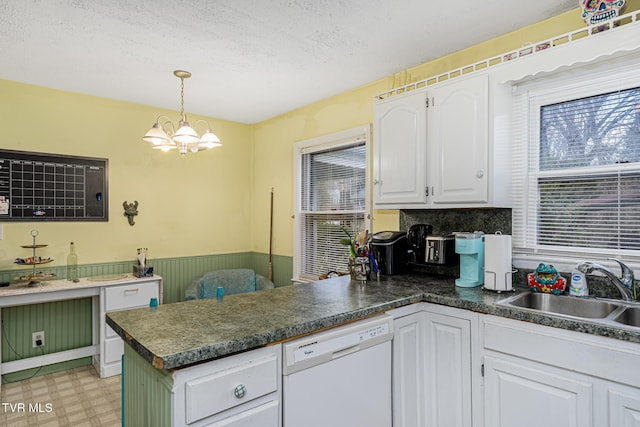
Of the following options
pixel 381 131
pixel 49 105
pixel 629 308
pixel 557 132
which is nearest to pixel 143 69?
pixel 49 105

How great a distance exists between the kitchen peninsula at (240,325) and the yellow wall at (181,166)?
1164 millimetres

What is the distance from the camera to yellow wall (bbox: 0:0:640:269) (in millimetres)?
3125

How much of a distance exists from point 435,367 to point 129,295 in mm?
2669

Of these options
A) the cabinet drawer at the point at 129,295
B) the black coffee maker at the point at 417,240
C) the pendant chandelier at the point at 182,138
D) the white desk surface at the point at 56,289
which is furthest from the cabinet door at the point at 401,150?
the white desk surface at the point at 56,289

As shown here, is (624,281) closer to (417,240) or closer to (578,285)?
(578,285)

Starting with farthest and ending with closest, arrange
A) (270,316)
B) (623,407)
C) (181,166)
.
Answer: (181,166), (270,316), (623,407)

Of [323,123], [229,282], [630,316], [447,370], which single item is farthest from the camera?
[229,282]

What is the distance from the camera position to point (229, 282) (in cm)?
395

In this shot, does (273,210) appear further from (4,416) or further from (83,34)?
(4,416)

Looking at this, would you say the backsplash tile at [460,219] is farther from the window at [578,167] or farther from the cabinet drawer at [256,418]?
the cabinet drawer at [256,418]

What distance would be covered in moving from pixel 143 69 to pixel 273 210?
196 cm

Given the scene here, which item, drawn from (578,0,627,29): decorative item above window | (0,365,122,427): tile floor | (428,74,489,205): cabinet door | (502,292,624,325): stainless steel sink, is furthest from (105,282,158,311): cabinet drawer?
(578,0,627,29): decorative item above window

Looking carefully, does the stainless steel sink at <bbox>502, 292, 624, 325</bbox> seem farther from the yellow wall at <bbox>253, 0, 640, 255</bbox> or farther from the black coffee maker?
the yellow wall at <bbox>253, 0, 640, 255</bbox>

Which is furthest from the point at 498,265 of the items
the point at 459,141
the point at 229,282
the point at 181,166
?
the point at 181,166
